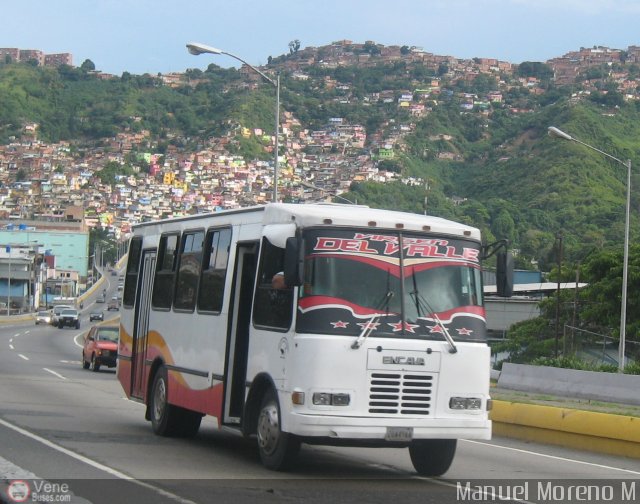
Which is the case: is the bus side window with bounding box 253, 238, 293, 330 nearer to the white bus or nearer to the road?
the white bus

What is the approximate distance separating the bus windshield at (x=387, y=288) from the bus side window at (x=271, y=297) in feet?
0.97

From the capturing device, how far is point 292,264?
1248cm

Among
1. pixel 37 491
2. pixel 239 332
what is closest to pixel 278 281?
pixel 239 332

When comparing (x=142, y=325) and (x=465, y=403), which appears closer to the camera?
(x=465, y=403)

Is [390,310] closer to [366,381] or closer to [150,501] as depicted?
[366,381]

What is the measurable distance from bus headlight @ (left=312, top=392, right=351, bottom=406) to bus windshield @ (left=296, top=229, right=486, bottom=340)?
65 centimetres

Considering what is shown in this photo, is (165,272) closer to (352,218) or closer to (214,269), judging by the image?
(214,269)

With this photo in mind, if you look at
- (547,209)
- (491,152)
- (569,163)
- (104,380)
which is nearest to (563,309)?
(104,380)

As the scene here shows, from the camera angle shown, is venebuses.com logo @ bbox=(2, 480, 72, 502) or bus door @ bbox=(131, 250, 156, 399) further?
bus door @ bbox=(131, 250, 156, 399)

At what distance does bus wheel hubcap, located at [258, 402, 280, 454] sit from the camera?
12.9 metres

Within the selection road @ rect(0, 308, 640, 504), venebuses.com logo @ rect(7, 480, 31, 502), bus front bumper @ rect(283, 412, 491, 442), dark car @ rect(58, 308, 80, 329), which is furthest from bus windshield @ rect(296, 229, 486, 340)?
dark car @ rect(58, 308, 80, 329)

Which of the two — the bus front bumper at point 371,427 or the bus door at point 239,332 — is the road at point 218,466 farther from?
the bus door at point 239,332

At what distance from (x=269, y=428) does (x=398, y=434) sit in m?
1.44

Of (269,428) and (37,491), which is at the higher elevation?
(269,428)
